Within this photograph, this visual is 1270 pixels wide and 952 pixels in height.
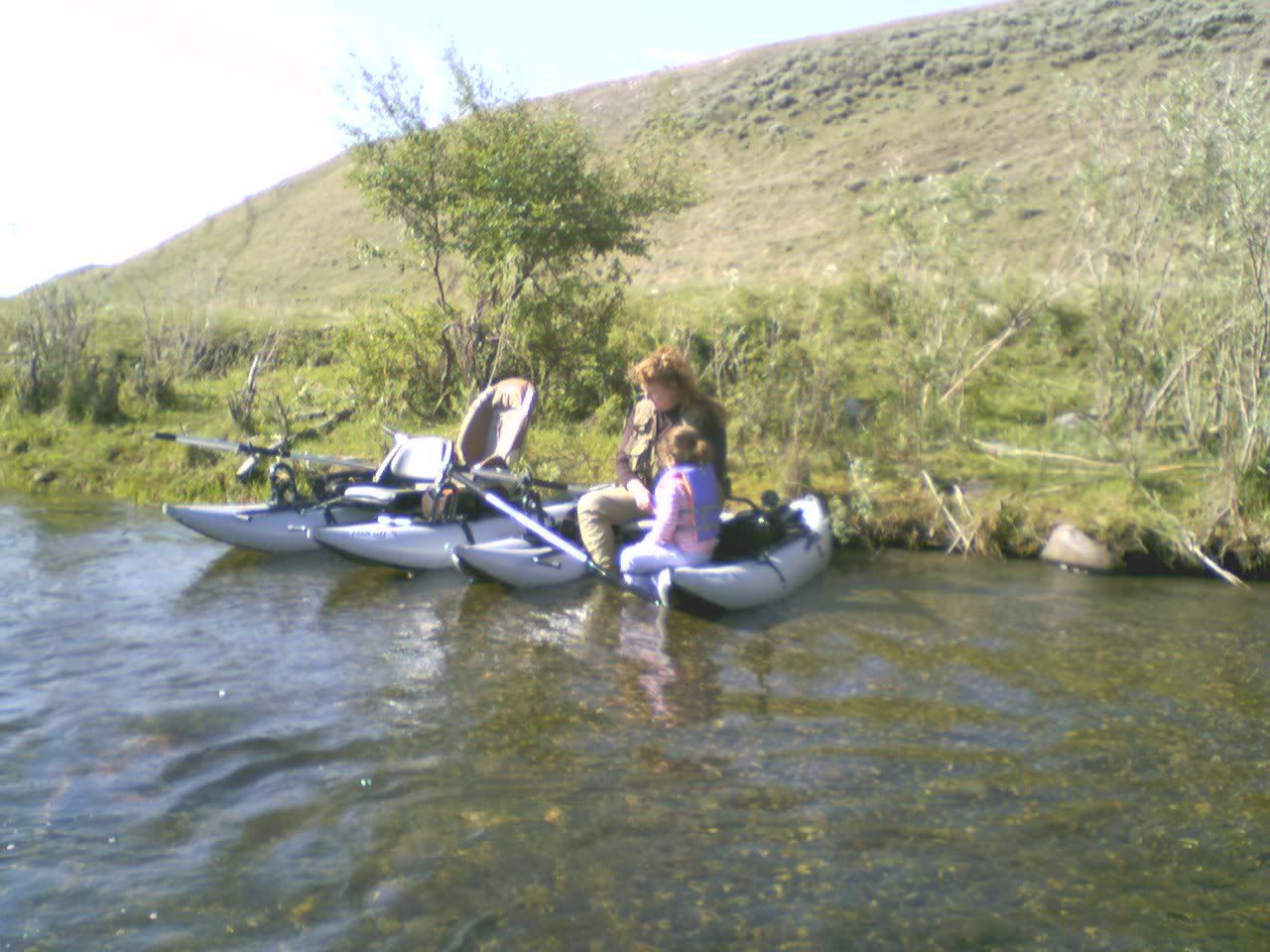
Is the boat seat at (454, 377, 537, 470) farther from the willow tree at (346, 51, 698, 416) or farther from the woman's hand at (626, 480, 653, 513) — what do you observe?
the willow tree at (346, 51, 698, 416)

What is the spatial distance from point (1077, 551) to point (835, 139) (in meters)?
38.3

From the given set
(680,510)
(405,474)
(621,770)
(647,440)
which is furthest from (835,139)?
(621,770)

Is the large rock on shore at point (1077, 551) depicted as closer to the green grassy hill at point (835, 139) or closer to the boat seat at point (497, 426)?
the boat seat at point (497, 426)

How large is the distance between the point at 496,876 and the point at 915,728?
2728 mm

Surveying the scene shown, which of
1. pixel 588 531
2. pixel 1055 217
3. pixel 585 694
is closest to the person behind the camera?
pixel 585 694

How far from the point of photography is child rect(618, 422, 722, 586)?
8219 millimetres

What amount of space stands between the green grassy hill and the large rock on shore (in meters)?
18.3

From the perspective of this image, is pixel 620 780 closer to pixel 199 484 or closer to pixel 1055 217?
pixel 199 484

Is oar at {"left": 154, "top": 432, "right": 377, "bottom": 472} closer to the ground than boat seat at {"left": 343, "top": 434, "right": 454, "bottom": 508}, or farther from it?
farther from it

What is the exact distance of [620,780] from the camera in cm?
573

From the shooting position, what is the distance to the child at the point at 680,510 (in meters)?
8.22

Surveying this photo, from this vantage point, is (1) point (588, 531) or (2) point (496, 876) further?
(1) point (588, 531)

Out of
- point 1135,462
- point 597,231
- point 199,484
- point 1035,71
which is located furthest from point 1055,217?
point 199,484

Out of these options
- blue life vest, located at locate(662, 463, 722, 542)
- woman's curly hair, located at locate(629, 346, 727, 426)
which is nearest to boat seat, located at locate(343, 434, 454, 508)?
woman's curly hair, located at locate(629, 346, 727, 426)
